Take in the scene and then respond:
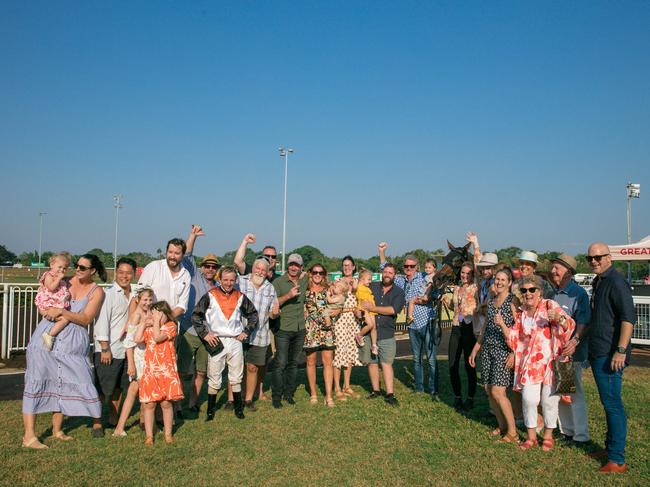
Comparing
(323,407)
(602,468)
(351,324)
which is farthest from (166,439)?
(602,468)

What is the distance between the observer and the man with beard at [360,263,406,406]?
7.46m

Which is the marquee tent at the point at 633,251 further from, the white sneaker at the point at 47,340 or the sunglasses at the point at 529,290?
the white sneaker at the point at 47,340

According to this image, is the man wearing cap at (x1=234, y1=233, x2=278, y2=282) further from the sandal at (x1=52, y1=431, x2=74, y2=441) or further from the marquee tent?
the marquee tent

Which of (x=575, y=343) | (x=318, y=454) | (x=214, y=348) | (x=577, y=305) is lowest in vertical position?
(x=318, y=454)

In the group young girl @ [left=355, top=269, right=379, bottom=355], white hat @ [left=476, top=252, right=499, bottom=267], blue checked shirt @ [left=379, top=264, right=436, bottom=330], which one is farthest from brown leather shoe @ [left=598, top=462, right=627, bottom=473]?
young girl @ [left=355, top=269, right=379, bottom=355]

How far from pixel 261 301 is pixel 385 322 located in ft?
6.04

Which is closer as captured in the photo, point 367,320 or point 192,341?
point 192,341

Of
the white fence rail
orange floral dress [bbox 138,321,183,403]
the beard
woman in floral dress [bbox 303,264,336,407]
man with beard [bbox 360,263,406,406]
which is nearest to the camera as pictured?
orange floral dress [bbox 138,321,183,403]

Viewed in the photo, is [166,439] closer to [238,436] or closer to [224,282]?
[238,436]

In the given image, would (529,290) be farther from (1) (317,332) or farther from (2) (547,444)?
(1) (317,332)

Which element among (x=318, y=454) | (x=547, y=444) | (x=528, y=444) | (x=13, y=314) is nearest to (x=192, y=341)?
(x=318, y=454)

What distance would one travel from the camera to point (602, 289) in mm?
4902

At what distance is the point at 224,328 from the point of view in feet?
20.6

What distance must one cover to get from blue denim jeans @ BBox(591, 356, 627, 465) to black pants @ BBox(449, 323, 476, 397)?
208 cm
